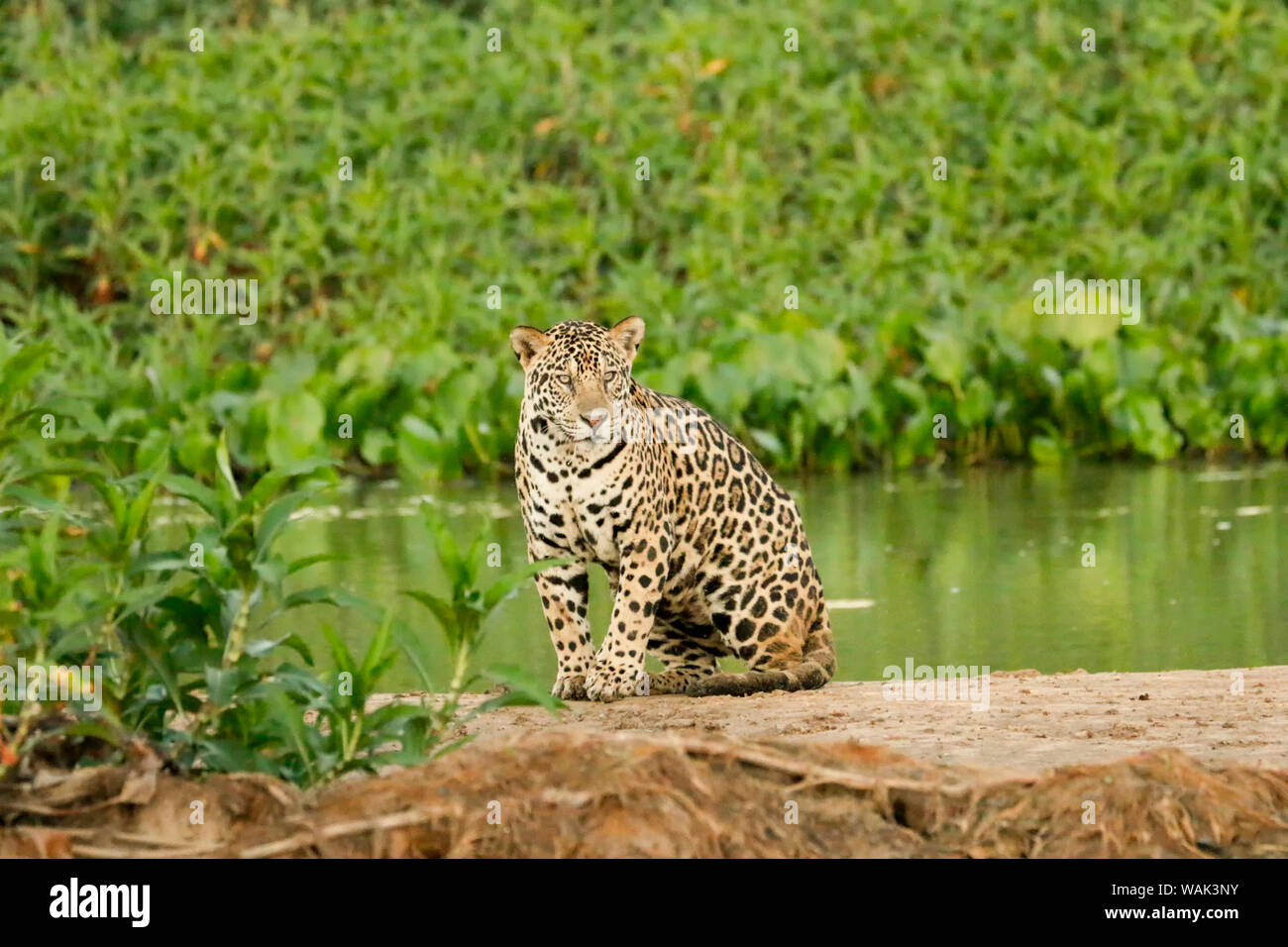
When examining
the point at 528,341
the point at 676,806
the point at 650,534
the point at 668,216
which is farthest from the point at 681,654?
the point at 668,216

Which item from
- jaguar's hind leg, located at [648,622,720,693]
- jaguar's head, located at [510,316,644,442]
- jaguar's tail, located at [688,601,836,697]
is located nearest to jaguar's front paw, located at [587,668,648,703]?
jaguar's tail, located at [688,601,836,697]

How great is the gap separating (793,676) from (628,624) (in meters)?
0.59

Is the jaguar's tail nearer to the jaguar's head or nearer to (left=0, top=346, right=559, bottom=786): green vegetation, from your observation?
the jaguar's head

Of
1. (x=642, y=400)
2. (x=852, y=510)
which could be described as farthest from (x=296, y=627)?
(x=852, y=510)

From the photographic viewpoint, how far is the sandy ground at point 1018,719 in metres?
6.01

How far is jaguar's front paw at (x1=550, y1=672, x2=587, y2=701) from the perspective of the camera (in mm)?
7180

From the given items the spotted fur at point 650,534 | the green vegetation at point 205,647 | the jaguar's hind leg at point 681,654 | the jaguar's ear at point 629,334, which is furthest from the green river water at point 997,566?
the green vegetation at point 205,647

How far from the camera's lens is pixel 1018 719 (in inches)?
259

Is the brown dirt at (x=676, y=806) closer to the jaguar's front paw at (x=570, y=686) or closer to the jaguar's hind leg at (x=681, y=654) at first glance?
the jaguar's front paw at (x=570, y=686)

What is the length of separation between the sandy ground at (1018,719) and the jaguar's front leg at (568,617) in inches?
8.1

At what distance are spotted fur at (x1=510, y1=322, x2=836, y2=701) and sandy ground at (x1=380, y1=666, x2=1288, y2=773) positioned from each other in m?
0.21

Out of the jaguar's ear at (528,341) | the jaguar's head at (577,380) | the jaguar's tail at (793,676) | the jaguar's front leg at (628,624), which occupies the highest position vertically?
the jaguar's ear at (528,341)

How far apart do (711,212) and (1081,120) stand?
3363mm

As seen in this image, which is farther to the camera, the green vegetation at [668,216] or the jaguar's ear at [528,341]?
the green vegetation at [668,216]
